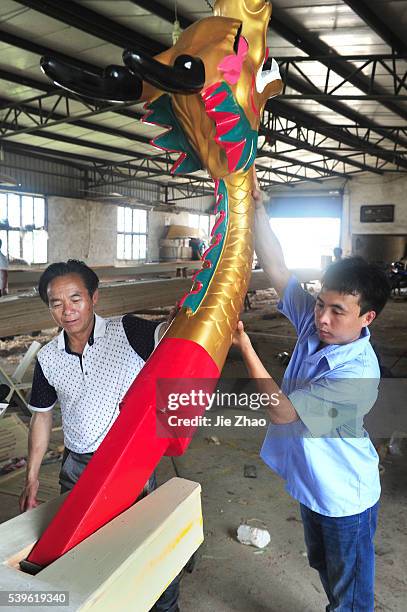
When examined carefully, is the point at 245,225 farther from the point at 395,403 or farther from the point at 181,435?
the point at 395,403

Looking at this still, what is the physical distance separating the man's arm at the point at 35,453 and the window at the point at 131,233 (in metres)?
13.1

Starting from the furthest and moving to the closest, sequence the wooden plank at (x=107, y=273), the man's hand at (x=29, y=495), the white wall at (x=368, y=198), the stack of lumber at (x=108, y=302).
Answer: the white wall at (x=368, y=198) < the wooden plank at (x=107, y=273) < the stack of lumber at (x=108, y=302) < the man's hand at (x=29, y=495)

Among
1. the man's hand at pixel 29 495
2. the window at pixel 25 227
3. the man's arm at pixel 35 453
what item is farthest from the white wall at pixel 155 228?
the man's hand at pixel 29 495

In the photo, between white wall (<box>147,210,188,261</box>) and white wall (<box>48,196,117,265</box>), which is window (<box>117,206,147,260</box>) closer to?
white wall (<box>147,210,188,261</box>)

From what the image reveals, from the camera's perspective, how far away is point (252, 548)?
2232 mm

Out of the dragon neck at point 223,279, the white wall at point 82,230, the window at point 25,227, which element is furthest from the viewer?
the white wall at point 82,230

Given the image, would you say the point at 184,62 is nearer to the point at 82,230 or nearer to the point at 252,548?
the point at 252,548

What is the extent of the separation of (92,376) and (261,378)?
1.93 ft

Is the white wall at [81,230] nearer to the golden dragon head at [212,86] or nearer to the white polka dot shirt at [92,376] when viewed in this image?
the white polka dot shirt at [92,376]

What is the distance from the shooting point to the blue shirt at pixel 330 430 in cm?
113

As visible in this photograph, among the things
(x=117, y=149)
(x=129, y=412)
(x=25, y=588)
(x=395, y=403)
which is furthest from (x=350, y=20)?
(x=117, y=149)

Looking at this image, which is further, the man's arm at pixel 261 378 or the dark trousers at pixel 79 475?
the dark trousers at pixel 79 475

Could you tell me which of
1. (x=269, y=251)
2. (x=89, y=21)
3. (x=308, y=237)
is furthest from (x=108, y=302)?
(x=308, y=237)

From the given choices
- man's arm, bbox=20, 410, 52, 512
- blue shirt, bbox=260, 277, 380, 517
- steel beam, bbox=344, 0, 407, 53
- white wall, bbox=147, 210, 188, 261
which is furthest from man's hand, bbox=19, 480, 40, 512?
white wall, bbox=147, 210, 188, 261
